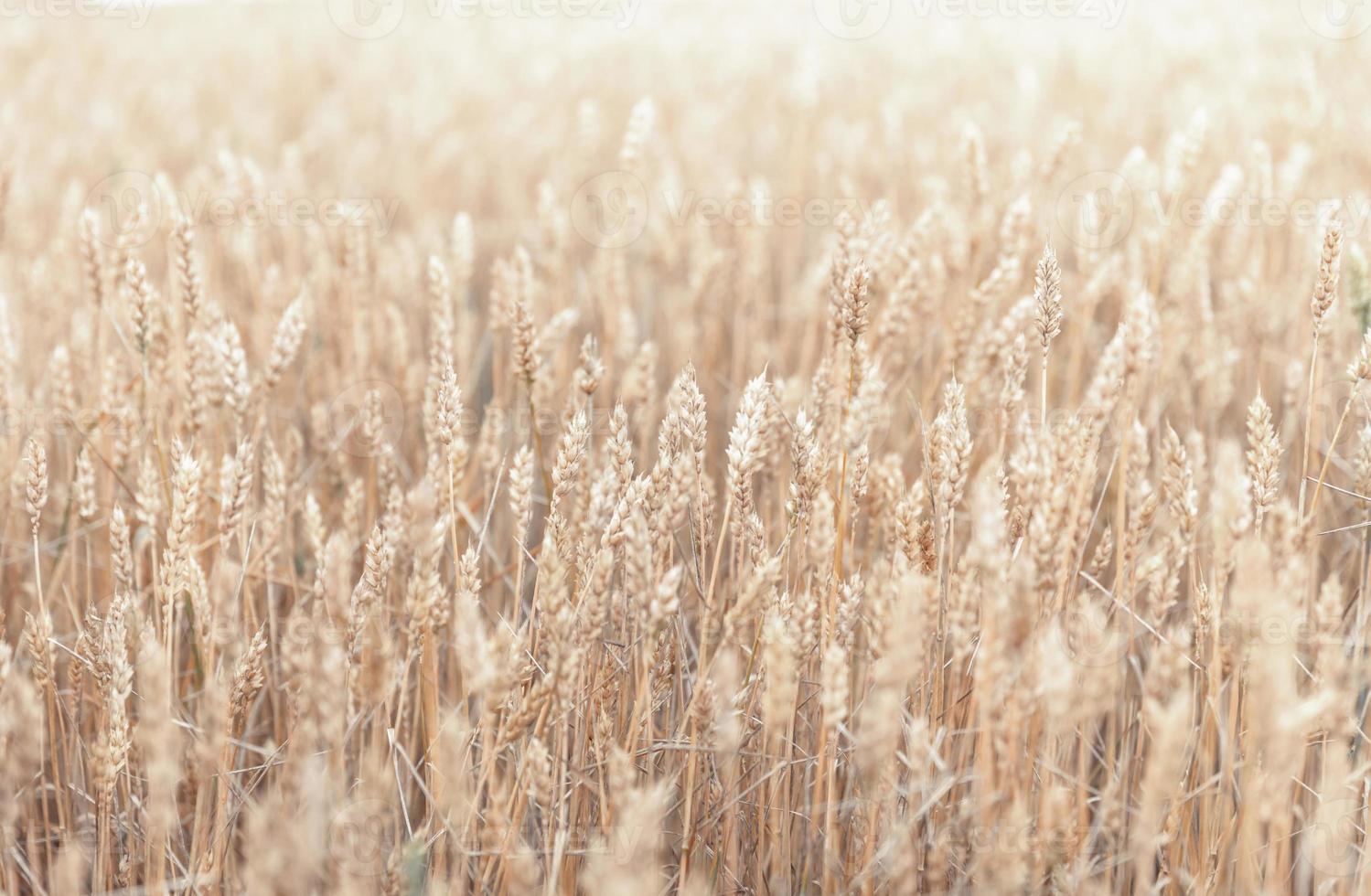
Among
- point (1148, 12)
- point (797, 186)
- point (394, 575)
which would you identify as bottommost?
point (394, 575)

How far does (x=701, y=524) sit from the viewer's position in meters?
1.11

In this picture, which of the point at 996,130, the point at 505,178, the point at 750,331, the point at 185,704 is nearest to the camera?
the point at 185,704

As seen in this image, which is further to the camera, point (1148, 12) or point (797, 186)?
point (1148, 12)

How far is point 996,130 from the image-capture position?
3682mm

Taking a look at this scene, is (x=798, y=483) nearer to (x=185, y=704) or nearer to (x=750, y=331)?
(x=185, y=704)

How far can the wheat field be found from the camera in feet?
2.93

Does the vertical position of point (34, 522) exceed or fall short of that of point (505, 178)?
it falls short

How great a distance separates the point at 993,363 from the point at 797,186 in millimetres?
1394

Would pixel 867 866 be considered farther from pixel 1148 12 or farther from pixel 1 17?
pixel 1 17

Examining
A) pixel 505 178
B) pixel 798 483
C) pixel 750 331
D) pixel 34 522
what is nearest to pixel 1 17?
pixel 505 178

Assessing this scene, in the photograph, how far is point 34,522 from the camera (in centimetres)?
110

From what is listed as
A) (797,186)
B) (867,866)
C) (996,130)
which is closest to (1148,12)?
(996,130)

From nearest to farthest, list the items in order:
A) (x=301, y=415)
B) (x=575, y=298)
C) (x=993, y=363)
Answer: (x=993, y=363), (x=301, y=415), (x=575, y=298)

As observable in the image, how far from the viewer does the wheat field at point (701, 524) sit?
2.93 feet
